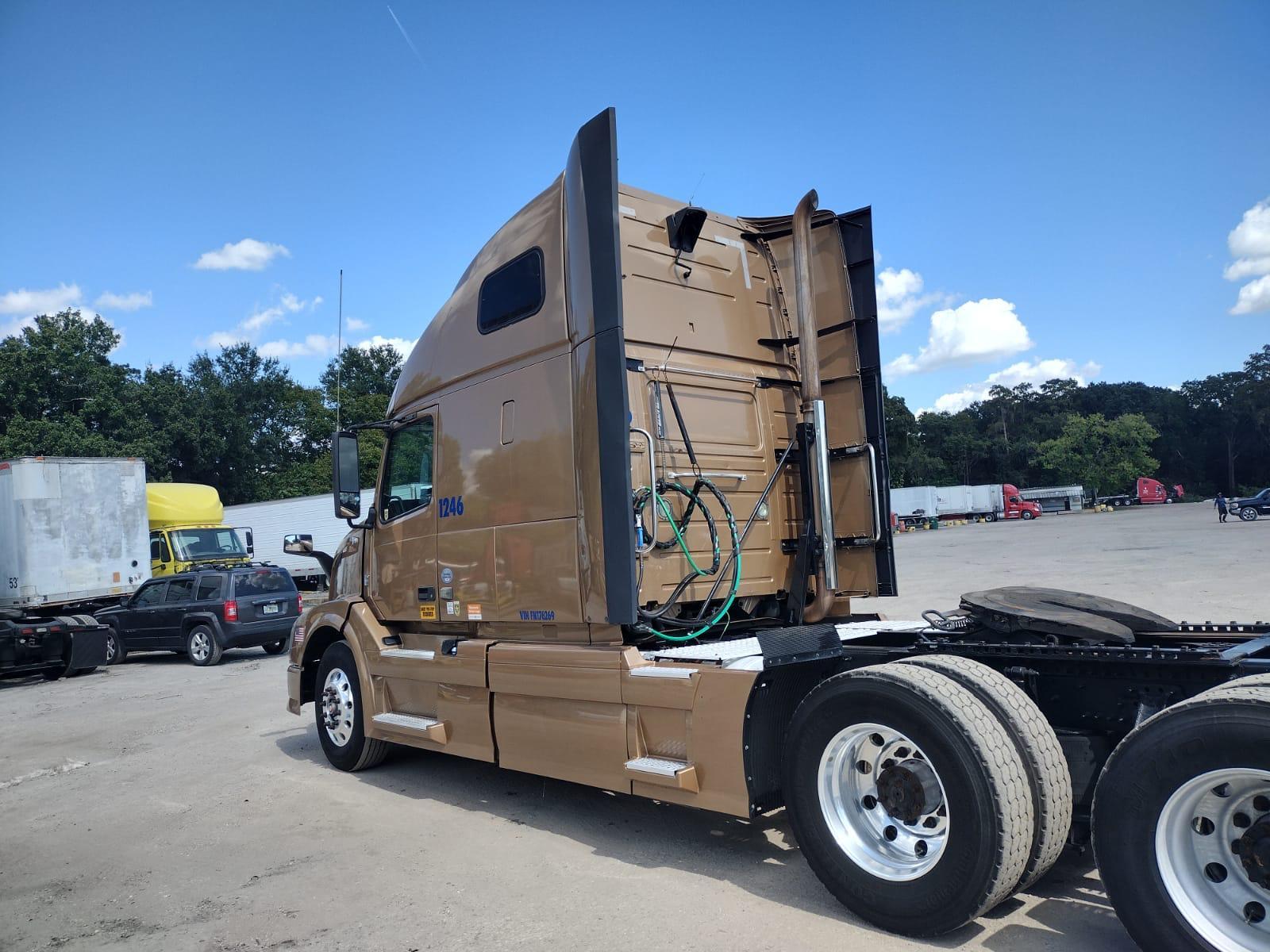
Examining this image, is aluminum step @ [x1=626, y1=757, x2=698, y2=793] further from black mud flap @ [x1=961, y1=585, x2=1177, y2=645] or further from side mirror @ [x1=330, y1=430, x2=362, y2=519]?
side mirror @ [x1=330, y1=430, x2=362, y2=519]

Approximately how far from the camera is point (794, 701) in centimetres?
439

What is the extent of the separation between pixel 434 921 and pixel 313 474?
54602 mm

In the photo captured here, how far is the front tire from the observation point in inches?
274

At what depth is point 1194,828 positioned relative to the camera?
2990mm

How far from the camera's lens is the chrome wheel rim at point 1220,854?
2.86m

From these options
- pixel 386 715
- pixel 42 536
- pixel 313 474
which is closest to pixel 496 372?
pixel 386 715

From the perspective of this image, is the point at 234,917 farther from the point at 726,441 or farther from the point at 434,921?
the point at 726,441

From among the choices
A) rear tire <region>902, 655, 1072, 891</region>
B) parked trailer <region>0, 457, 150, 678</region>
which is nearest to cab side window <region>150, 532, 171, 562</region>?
parked trailer <region>0, 457, 150, 678</region>

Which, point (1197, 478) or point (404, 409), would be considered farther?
point (1197, 478)

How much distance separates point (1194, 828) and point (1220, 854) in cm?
10

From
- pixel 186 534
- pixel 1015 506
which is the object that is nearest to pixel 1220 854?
pixel 186 534

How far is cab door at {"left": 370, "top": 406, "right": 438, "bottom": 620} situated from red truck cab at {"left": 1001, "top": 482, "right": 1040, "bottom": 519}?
66306 mm

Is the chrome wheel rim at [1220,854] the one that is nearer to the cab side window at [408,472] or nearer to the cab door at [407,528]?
the cab door at [407,528]

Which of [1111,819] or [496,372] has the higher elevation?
[496,372]
